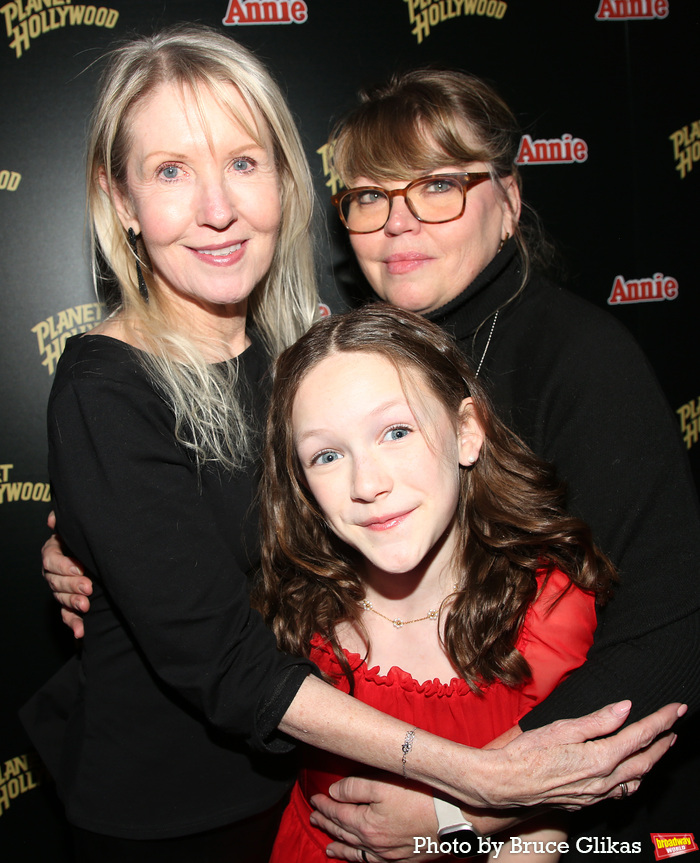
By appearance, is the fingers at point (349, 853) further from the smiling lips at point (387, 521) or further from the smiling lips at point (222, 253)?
the smiling lips at point (222, 253)

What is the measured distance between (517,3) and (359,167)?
128 centimetres

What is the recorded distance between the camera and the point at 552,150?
101 inches

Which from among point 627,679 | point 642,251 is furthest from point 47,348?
point 642,251

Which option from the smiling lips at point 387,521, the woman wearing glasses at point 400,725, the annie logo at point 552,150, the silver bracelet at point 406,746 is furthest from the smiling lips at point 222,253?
the annie logo at point 552,150

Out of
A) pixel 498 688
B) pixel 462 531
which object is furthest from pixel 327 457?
pixel 498 688

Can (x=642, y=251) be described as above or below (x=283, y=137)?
below

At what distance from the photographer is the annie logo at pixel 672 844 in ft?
5.46

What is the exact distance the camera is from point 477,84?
64.5 inches

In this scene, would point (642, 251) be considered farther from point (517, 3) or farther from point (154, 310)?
point (154, 310)

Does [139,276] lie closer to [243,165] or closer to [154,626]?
[243,165]

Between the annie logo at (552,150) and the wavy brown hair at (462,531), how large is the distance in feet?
4.63

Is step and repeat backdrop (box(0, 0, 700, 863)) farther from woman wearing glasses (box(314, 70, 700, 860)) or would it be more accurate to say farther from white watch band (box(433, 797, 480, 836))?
white watch band (box(433, 797, 480, 836))

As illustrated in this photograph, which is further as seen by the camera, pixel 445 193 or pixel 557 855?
pixel 445 193

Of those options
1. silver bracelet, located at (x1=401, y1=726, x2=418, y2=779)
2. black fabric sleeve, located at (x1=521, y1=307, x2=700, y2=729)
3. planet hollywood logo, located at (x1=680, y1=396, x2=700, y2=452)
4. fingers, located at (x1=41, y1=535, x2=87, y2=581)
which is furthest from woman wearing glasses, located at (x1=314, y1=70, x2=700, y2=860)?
planet hollywood logo, located at (x1=680, y1=396, x2=700, y2=452)
